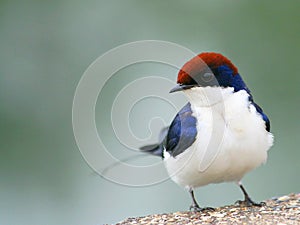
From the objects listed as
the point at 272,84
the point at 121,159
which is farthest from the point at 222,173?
the point at 272,84

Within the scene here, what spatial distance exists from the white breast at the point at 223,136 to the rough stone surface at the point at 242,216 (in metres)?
0.21

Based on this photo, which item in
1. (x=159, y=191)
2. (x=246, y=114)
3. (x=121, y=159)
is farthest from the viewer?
(x=159, y=191)

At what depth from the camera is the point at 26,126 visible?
7070mm

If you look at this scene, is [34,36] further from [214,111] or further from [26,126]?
[214,111]

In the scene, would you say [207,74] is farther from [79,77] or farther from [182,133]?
[79,77]

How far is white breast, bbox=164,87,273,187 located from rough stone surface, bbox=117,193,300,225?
209 mm

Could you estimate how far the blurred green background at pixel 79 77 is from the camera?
632 centimetres

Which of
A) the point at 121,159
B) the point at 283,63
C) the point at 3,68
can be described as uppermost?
the point at 3,68

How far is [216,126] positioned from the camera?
3.64 metres

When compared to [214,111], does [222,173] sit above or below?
below

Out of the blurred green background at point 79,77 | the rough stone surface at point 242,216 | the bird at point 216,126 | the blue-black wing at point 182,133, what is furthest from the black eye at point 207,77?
the blurred green background at point 79,77

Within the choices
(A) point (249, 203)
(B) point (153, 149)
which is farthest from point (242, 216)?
(B) point (153, 149)

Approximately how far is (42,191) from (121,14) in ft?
8.67

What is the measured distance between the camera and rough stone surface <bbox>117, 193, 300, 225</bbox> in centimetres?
346
